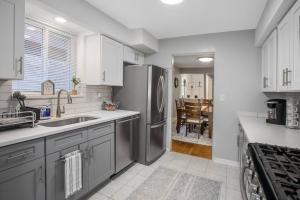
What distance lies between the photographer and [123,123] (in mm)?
2518

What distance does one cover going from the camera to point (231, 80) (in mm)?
3027

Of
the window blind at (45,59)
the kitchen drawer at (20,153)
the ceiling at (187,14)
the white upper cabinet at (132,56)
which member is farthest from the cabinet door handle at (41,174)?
the white upper cabinet at (132,56)

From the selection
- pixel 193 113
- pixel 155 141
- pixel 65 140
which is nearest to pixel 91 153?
pixel 65 140

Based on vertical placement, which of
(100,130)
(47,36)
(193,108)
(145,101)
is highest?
(47,36)

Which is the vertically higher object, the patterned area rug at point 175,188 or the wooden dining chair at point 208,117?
the wooden dining chair at point 208,117

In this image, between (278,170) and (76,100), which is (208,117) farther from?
A: (278,170)

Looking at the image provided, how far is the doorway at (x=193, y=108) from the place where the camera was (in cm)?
393

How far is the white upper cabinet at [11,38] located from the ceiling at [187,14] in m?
0.89

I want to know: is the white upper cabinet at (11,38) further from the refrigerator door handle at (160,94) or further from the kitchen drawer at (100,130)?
the refrigerator door handle at (160,94)

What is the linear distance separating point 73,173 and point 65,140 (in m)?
0.34

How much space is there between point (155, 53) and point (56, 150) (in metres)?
2.69

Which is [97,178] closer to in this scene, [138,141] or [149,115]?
[138,141]

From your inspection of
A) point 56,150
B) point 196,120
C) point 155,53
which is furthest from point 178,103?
point 56,150

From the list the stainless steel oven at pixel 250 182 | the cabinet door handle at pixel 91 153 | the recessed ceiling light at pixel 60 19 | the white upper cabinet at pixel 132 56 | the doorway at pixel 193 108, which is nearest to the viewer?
the stainless steel oven at pixel 250 182
